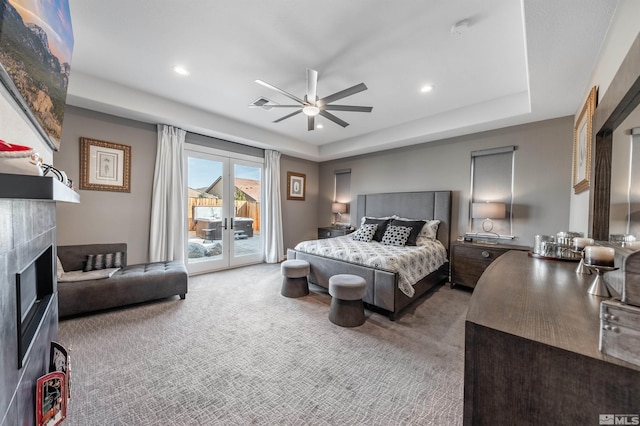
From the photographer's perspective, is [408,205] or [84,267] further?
[408,205]

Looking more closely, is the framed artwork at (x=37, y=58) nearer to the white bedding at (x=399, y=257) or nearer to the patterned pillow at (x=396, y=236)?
the white bedding at (x=399, y=257)

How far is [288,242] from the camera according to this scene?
6020mm

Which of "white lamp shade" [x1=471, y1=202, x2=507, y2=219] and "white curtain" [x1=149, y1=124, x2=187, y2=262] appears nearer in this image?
"white lamp shade" [x1=471, y1=202, x2=507, y2=219]

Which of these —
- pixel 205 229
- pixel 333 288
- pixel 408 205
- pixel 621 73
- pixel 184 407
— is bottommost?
pixel 184 407

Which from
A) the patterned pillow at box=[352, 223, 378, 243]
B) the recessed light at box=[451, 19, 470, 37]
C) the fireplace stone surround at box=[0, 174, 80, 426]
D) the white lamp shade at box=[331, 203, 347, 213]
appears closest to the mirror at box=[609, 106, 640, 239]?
the recessed light at box=[451, 19, 470, 37]

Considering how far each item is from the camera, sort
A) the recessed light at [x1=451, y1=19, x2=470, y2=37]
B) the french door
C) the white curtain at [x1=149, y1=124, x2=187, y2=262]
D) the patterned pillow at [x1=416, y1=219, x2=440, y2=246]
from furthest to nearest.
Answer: the french door < the patterned pillow at [x1=416, y1=219, x2=440, y2=246] < the white curtain at [x1=149, y1=124, x2=187, y2=262] < the recessed light at [x1=451, y1=19, x2=470, y2=37]

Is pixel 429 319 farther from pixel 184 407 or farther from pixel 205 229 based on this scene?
pixel 205 229

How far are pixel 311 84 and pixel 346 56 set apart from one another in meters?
0.47

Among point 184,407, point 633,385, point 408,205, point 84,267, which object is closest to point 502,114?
point 408,205

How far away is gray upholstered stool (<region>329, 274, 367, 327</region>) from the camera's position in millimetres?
2592

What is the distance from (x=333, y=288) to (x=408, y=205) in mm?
2849

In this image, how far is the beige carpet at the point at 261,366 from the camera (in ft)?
4.95

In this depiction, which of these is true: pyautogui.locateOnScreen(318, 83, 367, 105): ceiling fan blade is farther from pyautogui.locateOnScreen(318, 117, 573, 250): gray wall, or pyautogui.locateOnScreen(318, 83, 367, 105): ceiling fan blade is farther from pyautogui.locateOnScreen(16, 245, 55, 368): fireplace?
pyautogui.locateOnScreen(318, 117, 573, 250): gray wall

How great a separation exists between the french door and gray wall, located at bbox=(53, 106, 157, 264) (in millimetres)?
624
